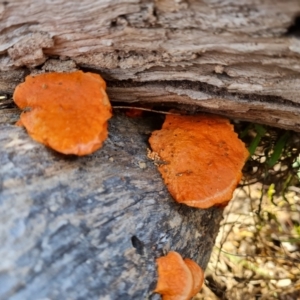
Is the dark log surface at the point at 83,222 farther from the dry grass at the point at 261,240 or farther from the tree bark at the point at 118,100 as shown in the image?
the dry grass at the point at 261,240

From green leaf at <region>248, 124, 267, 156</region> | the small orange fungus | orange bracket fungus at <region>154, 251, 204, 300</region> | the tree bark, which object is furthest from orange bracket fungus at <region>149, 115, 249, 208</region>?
green leaf at <region>248, 124, 267, 156</region>

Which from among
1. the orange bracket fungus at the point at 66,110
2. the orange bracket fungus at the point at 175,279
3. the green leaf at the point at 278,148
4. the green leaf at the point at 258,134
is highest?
the orange bracket fungus at the point at 66,110

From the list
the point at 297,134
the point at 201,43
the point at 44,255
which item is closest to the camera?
the point at 44,255

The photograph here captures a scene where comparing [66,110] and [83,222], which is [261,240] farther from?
[66,110]

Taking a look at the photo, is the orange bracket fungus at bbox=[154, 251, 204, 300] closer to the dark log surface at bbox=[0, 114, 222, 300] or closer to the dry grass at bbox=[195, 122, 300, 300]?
the dark log surface at bbox=[0, 114, 222, 300]

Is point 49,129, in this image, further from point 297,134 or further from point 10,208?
point 297,134

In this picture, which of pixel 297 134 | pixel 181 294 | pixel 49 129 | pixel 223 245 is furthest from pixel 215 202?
pixel 223 245

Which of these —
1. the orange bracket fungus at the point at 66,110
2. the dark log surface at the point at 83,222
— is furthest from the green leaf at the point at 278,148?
the orange bracket fungus at the point at 66,110
